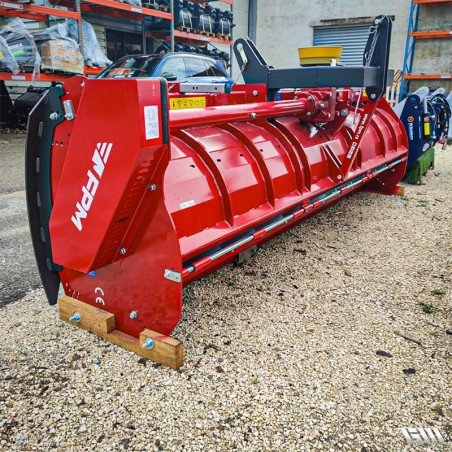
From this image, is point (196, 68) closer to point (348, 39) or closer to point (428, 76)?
point (428, 76)

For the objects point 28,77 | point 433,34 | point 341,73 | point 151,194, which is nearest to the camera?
point 151,194

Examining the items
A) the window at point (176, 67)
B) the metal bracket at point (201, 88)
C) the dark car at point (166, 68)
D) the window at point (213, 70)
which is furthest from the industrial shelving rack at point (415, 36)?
the metal bracket at point (201, 88)

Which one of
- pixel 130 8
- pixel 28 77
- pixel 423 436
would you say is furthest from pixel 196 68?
pixel 423 436

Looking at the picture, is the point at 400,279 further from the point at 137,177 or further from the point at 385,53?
the point at 137,177

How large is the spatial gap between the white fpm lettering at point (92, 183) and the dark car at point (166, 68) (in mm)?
4944

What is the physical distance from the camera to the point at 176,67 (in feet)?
23.1

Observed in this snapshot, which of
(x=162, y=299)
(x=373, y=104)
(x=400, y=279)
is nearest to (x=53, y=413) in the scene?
(x=162, y=299)

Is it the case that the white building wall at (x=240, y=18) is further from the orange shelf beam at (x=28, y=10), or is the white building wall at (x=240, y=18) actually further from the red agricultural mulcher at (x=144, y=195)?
the red agricultural mulcher at (x=144, y=195)

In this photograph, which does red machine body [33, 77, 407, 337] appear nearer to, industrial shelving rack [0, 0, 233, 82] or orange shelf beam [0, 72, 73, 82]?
orange shelf beam [0, 72, 73, 82]

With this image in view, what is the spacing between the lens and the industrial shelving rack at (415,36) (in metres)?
12.3

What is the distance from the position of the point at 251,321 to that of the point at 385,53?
8.06 feet

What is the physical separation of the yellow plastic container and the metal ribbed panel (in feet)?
39.9

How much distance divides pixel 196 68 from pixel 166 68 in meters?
0.80

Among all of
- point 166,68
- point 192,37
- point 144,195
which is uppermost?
point 192,37
